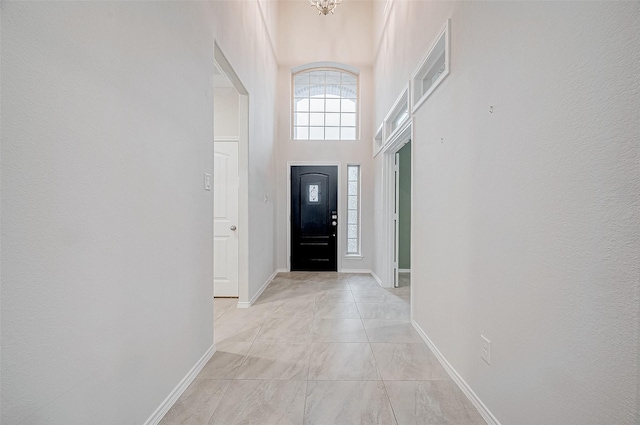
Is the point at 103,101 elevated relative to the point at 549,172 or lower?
elevated

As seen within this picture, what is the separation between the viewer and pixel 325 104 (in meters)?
5.61

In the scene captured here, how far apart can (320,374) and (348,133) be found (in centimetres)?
439

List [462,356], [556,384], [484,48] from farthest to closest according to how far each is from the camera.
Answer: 1. [462,356]
2. [484,48]
3. [556,384]

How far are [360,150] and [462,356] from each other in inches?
161

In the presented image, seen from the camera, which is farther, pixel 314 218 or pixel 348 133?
pixel 348 133

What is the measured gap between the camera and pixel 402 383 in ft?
6.22

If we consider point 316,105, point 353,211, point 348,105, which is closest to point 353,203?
point 353,211

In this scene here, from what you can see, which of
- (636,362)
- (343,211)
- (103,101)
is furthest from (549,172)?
(343,211)

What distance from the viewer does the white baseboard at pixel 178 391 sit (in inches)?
58.9

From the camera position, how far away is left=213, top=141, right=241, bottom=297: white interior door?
3.86 metres

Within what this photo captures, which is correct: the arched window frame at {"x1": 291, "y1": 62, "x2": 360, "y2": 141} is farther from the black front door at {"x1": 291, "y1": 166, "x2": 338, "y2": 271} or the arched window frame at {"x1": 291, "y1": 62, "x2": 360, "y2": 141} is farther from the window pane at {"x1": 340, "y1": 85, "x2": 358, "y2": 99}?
the black front door at {"x1": 291, "y1": 166, "x2": 338, "y2": 271}

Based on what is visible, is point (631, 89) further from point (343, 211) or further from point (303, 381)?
point (343, 211)

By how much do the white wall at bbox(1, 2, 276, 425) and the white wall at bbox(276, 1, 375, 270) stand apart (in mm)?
3492

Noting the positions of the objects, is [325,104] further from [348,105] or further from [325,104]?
[348,105]
